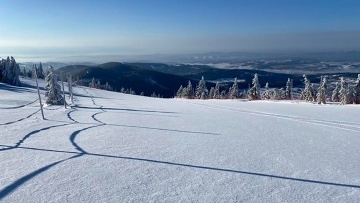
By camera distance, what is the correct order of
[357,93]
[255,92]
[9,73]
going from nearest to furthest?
[357,93] → [255,92] → [9,73]

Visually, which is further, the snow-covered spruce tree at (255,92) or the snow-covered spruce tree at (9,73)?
the snow-covered spruce tree at (9,73)

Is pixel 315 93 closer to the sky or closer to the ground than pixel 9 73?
closer to the ground

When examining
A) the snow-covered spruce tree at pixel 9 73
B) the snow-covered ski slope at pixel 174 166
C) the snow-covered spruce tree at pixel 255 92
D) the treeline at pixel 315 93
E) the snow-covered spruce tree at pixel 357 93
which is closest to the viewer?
the snow-covered ski slope at pixel 174 166

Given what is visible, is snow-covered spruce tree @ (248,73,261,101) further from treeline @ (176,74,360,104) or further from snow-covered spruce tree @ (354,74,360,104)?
snow-covered spruce tree @ (354,74,360,104)

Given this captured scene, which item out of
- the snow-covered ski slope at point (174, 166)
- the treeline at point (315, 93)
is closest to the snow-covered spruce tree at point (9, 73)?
the treeline at point (315, 93)

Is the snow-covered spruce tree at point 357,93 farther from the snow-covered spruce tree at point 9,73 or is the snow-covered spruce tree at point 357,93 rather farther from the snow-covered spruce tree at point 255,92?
the snow-covered spruce tree at point 9,73

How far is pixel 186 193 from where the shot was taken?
4.89m

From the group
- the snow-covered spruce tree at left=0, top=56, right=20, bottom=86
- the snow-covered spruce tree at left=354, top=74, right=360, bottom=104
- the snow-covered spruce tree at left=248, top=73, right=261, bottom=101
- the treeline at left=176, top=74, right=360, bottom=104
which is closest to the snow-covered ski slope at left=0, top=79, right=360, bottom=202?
the treeline at left=176, top=74, right=360, bottom=104

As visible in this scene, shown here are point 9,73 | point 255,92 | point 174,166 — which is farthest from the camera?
point 9,73

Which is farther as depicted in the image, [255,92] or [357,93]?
[255,92]

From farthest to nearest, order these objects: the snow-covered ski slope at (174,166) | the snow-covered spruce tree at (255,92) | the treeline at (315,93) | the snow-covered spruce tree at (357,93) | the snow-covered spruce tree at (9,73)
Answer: the snow-covered spruce tree at (9,73)
the snow-covered spruce tree at (255,92)
the treeline at (315,93)
the snow-covered spruce tree at (357,93)
the snow-covered ski slope at (174,166)

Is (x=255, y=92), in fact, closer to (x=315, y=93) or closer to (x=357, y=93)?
(x=315, y=93)

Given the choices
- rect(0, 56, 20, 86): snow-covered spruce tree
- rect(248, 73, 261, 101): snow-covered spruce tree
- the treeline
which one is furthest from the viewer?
rect(0, 56, 20, 86): snow-covered spruce tree

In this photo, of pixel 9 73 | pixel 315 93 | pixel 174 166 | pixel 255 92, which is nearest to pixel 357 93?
pixel 315 93
